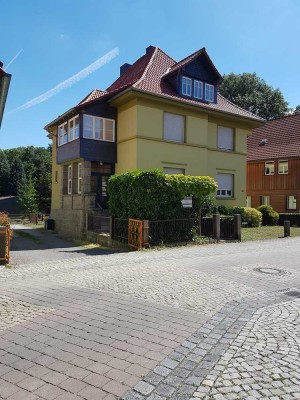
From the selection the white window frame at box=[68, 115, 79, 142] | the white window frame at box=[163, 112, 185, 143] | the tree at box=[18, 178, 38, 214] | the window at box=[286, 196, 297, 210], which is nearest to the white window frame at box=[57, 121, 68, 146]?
the white window frame at box=[68, 115, 79, 142]

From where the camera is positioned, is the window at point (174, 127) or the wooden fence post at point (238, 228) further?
the window at point (174, 127)

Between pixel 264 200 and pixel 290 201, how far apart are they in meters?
2.65

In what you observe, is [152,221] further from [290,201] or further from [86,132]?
[290,201]

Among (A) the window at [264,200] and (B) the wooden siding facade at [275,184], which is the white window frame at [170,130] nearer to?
(B) the wooden siding facade at [275,184]

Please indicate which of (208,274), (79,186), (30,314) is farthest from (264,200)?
(30,314)

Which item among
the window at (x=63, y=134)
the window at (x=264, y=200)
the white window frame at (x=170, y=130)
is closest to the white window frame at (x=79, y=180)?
the window at (x=63, y=134)

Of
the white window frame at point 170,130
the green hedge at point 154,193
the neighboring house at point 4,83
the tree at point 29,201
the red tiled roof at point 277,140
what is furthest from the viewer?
the tree at point 29,201

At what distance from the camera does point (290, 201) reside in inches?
1272

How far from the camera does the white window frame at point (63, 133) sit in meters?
24.3

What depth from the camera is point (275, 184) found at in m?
33.3

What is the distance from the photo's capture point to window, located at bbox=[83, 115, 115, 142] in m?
21.7

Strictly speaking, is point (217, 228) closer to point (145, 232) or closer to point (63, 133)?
point (145, 232)

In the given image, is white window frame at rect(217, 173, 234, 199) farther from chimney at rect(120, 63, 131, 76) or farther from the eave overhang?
chimney at rect(120, 63, 131, 76)

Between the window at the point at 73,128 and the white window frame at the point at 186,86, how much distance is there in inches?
285
